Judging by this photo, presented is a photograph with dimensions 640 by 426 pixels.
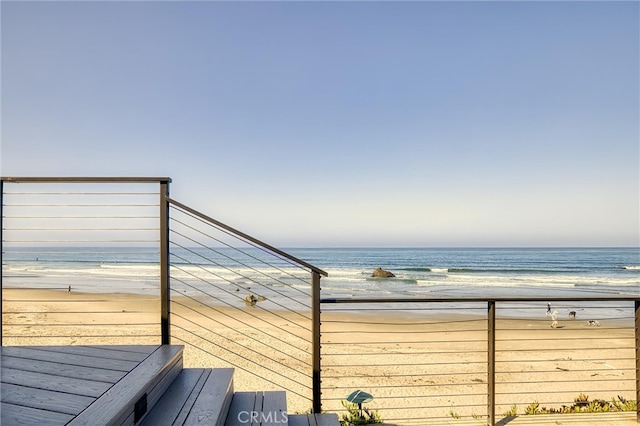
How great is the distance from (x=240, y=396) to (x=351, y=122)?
29.7ft

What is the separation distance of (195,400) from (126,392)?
1.33 ft

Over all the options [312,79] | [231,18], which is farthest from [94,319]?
[312,79]

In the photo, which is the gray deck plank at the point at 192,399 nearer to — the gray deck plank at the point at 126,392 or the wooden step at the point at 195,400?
the wooden step at the point at 195,400

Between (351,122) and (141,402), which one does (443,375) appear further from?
(351,122)

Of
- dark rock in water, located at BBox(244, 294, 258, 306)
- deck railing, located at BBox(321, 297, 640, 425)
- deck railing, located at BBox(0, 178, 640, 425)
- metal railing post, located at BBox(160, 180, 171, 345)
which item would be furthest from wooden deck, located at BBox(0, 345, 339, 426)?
dark rock in water, located at BBox(244, 294, 258, 306)

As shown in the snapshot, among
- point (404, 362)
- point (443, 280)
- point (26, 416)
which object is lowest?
point (443, 280)

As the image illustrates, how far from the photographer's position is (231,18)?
20.4 ft

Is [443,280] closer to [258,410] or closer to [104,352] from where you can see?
[258,410]

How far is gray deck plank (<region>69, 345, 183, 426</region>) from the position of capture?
1.35 m

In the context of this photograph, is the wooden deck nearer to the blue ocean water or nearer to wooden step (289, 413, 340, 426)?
wooden step (289, 413, 340, 426)

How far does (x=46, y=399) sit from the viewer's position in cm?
153

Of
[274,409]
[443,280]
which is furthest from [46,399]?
[443,280]

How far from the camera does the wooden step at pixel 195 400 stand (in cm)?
164

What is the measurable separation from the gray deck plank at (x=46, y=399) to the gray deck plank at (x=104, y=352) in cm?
51
